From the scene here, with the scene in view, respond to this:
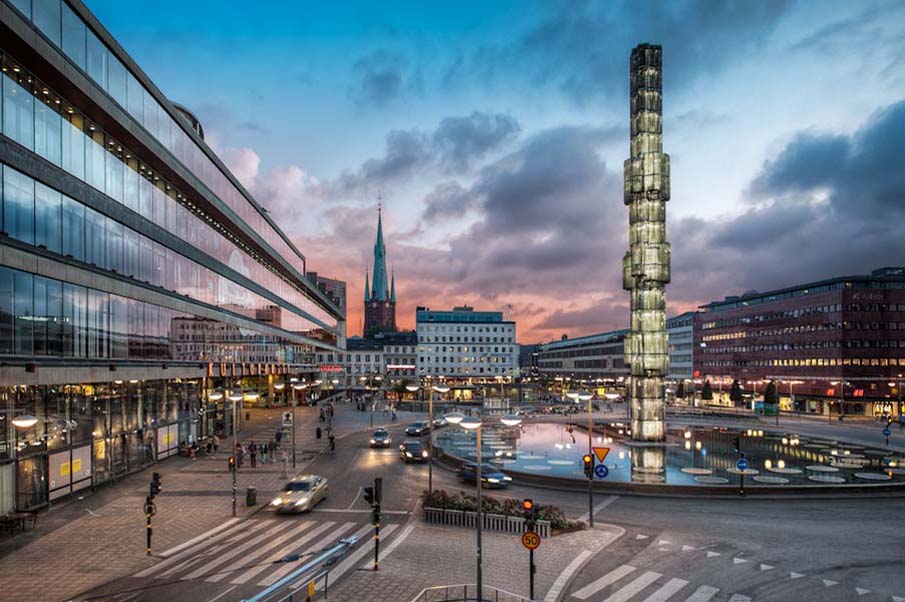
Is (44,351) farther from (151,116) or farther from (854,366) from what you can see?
(854,366)

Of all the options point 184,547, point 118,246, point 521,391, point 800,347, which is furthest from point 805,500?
point 521,391

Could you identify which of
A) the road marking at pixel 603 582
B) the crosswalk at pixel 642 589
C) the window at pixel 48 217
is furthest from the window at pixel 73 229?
the crosswalk at pixel 642 589

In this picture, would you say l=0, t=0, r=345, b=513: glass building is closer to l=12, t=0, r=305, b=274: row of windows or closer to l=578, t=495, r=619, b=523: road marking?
l=12, t=0, r=305, b=274: row of windows

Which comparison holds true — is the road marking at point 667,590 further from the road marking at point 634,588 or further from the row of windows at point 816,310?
the row of windows at point 816,310

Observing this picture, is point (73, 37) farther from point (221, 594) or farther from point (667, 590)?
point (667, 590)

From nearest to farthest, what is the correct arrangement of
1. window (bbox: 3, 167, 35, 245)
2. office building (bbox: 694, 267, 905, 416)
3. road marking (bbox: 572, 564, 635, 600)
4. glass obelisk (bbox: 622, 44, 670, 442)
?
road marking (bbox: 572, 564, 635, 600) < window (bbox: 3, 167, 35, 245) < glass obelisk (bbox: 622, 44, 670, 442) < office building (bbox: 694, 267, 905, 416)

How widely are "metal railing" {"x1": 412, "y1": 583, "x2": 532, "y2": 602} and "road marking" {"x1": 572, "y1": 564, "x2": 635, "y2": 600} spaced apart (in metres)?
2.28

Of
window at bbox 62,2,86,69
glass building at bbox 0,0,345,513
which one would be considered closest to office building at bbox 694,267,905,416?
glass building at bbox 0,0,345,513

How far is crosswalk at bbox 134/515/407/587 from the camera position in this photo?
21.4 m

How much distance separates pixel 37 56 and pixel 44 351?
12.8m

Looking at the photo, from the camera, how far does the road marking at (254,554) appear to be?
21.2 meters

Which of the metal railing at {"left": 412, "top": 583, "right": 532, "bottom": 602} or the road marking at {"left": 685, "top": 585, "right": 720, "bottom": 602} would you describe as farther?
the road marking at {"left": 685, "top": 585, "right": 720, "bottom": 602}

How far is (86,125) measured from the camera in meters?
33.1

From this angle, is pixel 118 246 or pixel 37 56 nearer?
pixel 37 56
